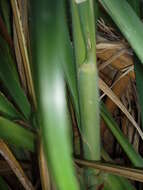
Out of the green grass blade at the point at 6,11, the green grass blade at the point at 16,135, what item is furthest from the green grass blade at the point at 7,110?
the green grass blade at the point at 6,11

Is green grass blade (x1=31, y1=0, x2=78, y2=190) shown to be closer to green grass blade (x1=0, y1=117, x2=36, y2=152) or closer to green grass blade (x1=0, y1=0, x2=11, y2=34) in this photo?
green grass blade (x1=0, y1=117, x2=36, y2=152)

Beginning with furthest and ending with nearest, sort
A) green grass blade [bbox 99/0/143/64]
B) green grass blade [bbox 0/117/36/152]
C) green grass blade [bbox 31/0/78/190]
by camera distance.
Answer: green grass blade [bbox 0/117/36/152], green grass blade [bbox 99/0/143/64], green grass blade [bbox 31/0/78/190]

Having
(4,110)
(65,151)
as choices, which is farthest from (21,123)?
(65,151)

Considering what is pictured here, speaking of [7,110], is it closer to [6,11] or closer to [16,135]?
[16,135]

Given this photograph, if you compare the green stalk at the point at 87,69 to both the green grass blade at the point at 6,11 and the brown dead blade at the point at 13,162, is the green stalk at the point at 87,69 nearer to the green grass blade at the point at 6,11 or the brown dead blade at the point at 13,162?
the brown dead blade at the point at 13,162

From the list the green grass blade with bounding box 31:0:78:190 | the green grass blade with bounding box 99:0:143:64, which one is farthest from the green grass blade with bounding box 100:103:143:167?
the green grass blade with bounding box 31:0:78:190

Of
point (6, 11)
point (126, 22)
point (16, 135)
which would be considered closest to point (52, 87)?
point (126, 22)
